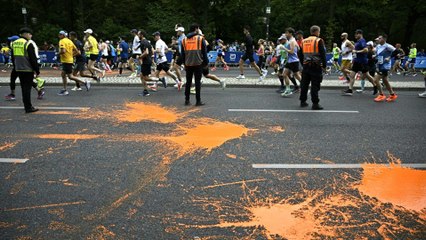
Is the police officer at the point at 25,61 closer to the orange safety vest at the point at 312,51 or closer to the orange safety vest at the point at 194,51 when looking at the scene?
the orange safety vest at the point at 194,51

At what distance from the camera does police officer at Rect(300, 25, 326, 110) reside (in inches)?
365

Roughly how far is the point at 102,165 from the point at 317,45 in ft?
20.1

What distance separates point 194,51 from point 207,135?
134 inches

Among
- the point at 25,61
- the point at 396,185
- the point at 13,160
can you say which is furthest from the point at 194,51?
the point at 396,185

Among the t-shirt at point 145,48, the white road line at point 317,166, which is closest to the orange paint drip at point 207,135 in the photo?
the white road line at point 317,166

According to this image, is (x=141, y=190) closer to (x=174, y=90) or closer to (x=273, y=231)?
(x=273, y=231)

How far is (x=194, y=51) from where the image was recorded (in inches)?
381

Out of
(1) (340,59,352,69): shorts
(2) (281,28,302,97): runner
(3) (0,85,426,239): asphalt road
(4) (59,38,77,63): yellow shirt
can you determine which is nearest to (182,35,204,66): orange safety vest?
(3) (0,85,426,239): asphalt road

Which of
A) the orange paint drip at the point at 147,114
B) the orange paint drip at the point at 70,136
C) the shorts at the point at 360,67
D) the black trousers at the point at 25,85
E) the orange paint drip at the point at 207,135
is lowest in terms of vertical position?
the orange paint drip at the point at 70,136

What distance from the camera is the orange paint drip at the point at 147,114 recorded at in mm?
8336

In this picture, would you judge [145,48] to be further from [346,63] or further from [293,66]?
[346,63]

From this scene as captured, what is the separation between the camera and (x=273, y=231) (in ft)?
11.5

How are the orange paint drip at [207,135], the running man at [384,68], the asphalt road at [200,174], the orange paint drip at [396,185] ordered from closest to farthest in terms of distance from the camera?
the asphalt road at [200,174]
the orange paint drip at [396,185]
the orange paint drip at [207,135]
the running man at [384,68]

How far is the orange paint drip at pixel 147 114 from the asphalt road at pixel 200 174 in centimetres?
2
